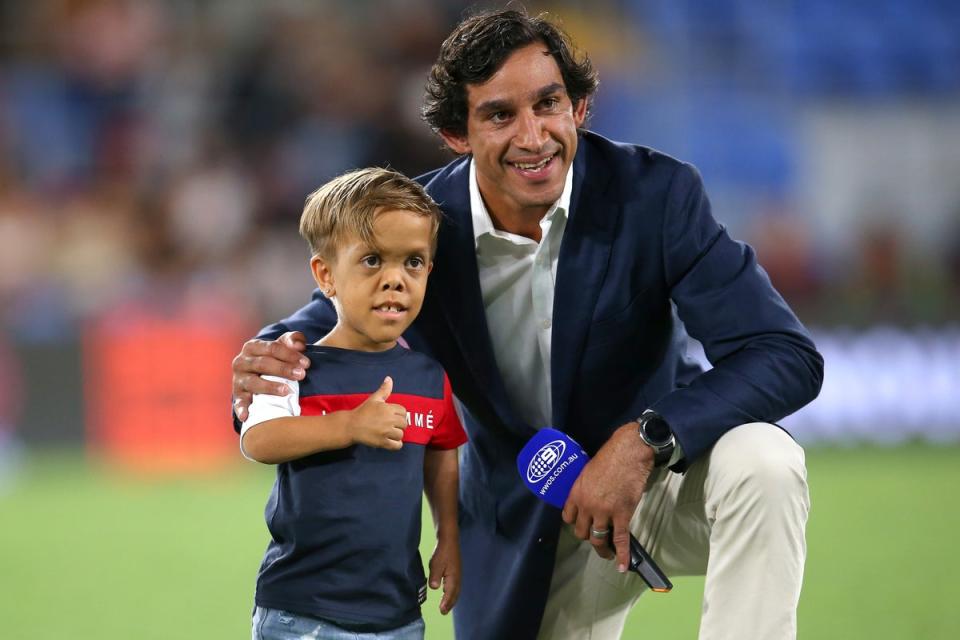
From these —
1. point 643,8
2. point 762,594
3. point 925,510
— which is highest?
point 643,8

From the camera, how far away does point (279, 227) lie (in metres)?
9.20

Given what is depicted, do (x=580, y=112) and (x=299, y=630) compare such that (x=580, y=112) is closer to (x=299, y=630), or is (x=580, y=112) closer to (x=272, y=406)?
(x=272, y=406)

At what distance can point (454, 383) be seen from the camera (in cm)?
323

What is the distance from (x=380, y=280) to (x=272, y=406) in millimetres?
327

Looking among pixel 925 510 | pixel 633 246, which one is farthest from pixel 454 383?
pixel 925 510

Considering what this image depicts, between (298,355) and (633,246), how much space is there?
825mm

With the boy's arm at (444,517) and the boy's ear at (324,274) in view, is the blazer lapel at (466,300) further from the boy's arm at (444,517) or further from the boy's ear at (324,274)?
the boy's ear at (324,274)

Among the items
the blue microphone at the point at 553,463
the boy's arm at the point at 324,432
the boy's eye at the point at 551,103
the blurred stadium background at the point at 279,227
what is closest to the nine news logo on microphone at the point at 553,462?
the blue microphone at the point at 553,463

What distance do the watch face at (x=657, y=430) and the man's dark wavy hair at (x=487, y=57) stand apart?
809 millimetres

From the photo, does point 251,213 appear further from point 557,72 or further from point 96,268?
point 557,72

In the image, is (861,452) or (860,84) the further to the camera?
(860,84)

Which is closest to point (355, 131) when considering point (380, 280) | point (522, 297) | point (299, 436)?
point (522, 297)

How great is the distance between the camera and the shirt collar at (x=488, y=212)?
3092mm

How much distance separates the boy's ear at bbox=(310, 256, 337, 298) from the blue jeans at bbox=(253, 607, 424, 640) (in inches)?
25.8
